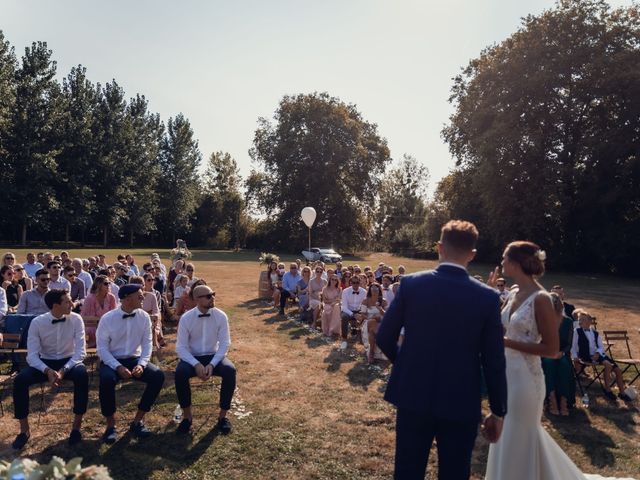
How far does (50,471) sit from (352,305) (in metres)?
9.11

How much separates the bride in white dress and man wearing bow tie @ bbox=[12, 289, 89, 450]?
4230mm

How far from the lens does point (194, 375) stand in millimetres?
5762

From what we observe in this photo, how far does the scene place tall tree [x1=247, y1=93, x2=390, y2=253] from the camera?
152 ft

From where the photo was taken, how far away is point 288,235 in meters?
48.3

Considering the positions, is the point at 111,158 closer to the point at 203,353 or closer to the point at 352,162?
the point at 352,162

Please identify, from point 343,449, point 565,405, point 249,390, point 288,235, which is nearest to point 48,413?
point 249,390

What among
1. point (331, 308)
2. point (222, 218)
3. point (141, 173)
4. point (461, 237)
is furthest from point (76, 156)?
point (461, 237)

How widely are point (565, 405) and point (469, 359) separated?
16.2 ft

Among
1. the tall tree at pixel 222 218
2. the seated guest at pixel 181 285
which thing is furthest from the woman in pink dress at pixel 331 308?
the tall tree at pixel 222 218

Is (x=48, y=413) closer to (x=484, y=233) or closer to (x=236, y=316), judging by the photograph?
(x=236, y=316)

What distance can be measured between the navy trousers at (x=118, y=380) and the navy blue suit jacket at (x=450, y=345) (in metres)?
3.69

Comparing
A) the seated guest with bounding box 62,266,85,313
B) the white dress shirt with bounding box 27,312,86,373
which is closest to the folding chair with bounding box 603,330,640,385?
the white dress shirt with bounding box 27,312,86,373

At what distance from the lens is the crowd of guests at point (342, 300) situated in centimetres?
984

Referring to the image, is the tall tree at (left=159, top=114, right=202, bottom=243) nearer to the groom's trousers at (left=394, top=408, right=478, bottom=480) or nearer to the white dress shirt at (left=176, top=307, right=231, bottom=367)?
the white dress shirt at (left=176, top=307, right=231, bottom=367)
